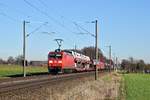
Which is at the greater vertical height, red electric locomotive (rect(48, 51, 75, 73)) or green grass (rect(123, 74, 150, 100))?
red electric locomotive (rect(48, 51, 75, 73))

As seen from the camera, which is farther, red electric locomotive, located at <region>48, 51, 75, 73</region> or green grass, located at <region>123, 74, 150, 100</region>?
red electric locomotive, located at <region>48, 51, 75, 73</region>

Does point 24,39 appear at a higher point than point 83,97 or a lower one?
higher

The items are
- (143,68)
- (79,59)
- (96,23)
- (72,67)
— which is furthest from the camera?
(143,68)

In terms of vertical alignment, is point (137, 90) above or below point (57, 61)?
below

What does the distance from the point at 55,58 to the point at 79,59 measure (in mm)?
16198

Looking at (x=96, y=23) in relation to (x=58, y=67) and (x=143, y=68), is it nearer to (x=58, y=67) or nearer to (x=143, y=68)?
(x=58, y=67)

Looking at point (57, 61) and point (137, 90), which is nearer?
point (137, 90)

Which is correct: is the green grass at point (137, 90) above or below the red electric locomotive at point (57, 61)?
below

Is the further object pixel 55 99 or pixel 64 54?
pixel 64 54

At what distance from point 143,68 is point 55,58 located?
13098cm

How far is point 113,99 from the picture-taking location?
26172 millimetres

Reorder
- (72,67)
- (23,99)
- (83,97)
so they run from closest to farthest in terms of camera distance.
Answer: (23,99) → (83,97) → (72,67)

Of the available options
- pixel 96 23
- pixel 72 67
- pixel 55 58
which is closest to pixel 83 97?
pixel 96 23

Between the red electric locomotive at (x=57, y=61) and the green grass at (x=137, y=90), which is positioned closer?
the green grass at (x=137, y=90)
